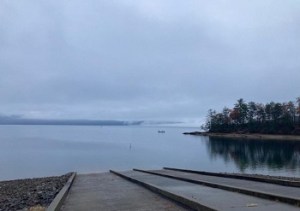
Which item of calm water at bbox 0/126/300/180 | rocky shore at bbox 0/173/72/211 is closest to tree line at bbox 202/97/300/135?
calm water at bbox 0/126/300/180

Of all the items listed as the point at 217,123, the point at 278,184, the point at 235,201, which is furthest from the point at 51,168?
the point at 217,123

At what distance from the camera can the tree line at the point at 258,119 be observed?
127m

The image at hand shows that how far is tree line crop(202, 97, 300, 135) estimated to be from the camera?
417 feet

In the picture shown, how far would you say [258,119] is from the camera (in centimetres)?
13925

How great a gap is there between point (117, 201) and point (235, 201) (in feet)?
12.7

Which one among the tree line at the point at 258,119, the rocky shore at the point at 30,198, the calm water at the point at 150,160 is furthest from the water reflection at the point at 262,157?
the tree line at the point at 258,119

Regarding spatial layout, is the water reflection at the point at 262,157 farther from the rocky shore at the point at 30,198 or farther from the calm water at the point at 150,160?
the rocky shore at the point at 30,198

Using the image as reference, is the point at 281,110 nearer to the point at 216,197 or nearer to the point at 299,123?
the point at 299,123

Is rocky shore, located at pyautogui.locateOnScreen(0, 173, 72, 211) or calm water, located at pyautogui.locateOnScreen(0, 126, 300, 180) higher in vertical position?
rocky shore, located at pyautogui.locateOnScreen(0, 173, 72, 211)

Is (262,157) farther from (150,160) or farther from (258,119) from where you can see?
(258,119)

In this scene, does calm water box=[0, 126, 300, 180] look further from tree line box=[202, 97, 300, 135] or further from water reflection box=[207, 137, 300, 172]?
tree line box=[202, 97, 300, 135]

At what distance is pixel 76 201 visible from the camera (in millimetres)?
12531

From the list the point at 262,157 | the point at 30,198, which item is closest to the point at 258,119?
the point at 262,157

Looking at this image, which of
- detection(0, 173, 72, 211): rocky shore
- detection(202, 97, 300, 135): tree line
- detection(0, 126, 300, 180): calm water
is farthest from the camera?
detection(202, 97, 300, 135): tree line
